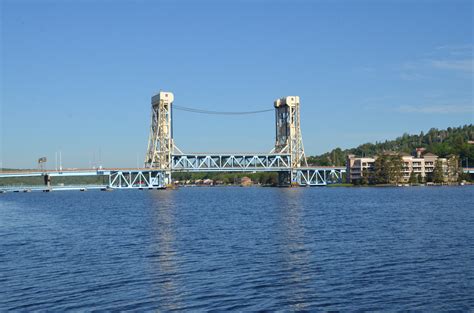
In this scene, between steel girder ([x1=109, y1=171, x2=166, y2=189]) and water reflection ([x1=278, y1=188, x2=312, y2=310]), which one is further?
steel girder ([x1=109, y1=171, x2=166, y2=189])

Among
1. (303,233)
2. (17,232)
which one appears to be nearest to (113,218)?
(17,232)

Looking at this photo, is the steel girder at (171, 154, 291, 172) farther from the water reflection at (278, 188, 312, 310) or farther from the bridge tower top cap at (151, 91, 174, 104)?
the water reflection at (278, 188, 312, 310)

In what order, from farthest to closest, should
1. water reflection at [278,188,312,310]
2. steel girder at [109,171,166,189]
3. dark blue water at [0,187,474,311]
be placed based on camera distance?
steel girder at [109,171,166,189] → water reflection at [278,188,312,310] → dark blue water at [0,187,474,311]

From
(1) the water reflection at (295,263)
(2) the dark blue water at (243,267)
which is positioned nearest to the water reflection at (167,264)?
(2) the dark blue water at (243,267)

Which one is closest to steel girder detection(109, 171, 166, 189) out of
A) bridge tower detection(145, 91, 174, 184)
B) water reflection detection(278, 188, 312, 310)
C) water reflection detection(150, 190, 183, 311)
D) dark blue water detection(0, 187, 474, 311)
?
bridge tower detection(145, 91, 174, 184)

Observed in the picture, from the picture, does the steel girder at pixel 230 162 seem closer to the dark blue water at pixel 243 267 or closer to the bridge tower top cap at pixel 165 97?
the bridge tower top cap at pixel 165 97

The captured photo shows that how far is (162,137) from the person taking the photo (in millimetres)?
182375

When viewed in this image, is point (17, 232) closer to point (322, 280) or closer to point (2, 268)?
point (2, 268)

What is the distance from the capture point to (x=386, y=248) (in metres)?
38.1

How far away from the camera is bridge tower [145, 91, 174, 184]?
7151 inches

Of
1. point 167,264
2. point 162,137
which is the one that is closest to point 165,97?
point 162,137

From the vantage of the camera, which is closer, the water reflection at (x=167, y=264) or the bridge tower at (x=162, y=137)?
the water reflection at (x=167, y=264)

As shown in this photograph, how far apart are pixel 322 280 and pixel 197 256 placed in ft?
32.1

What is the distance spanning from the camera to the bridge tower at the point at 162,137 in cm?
18162
